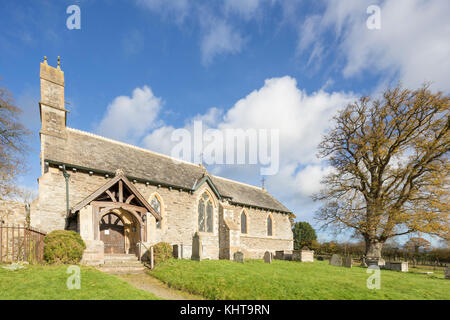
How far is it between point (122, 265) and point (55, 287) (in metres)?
5.37

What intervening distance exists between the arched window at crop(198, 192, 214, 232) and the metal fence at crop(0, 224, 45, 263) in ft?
35.8

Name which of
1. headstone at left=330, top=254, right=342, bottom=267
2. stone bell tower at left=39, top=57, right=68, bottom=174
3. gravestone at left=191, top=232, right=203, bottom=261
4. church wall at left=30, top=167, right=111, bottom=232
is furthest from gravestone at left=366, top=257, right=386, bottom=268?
stone bell tower at left=39, top=57, right=68, bottom=174

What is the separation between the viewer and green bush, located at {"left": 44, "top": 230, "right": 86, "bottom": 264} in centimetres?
1078

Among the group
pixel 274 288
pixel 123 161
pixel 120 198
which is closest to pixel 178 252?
pixel 120 198

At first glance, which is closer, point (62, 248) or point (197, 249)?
point (62, 248)

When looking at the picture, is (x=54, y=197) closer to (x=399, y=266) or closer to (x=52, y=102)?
(x=52, y=102)

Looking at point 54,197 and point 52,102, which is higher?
point 52,102

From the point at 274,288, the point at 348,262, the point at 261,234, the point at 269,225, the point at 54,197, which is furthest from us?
the point at 269,225

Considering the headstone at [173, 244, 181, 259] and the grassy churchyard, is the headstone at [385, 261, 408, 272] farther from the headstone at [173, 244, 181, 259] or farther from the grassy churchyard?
the headstone at [173, 244, 181, 259]

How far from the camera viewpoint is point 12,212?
12.4 m

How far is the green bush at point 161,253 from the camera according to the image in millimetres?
13602

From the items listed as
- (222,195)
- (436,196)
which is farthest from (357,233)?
(222,195)

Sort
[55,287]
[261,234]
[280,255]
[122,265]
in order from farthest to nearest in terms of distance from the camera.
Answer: [261,234] → [280,255] → [122,265] → [55,287]
